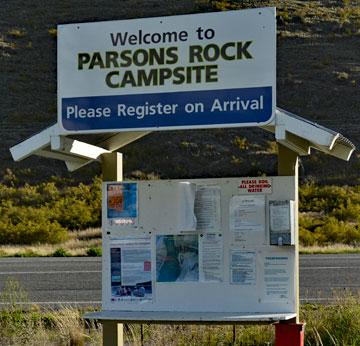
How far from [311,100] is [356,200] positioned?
10773 mm

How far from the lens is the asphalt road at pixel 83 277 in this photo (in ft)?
49.8

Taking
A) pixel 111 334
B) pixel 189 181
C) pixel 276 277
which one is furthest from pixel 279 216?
pixel 111 334

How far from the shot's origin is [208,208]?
767 cm

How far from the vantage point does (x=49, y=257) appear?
976 inches

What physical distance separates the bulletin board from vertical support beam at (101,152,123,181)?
13 centimetres

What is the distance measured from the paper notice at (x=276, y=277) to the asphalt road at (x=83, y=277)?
597 centimetres

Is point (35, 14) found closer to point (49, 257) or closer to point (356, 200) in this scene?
point (356, 200)

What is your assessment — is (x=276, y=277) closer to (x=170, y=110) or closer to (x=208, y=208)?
(x=208, y=208)

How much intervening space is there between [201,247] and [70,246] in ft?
72.1

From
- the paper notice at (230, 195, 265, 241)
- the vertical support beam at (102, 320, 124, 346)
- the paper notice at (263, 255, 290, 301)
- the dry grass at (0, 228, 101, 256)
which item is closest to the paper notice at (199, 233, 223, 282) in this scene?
the paper notice at (230, 195, 265, 241)

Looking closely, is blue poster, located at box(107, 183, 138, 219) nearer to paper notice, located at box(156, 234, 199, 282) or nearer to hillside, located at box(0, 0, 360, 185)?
paper notice, located at box(156, 234, 199, 282)

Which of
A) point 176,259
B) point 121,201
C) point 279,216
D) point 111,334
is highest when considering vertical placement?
point 121,201

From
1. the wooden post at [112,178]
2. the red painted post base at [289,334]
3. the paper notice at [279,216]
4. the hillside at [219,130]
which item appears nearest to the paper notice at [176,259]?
the wooden post at [112,178]

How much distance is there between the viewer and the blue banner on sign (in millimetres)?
7039
